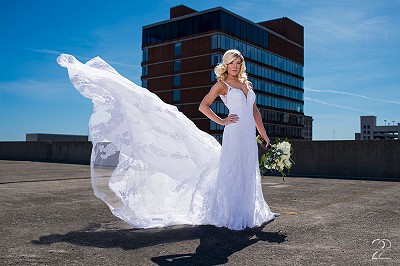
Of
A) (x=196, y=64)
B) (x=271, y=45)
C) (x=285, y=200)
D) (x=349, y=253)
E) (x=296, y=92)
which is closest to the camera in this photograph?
(x=349, y=253)

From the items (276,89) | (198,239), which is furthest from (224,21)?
(198,239)

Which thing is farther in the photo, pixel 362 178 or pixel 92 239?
pixel 362 178

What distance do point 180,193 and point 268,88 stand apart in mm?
72820

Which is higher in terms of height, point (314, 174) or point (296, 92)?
point (296, 92)

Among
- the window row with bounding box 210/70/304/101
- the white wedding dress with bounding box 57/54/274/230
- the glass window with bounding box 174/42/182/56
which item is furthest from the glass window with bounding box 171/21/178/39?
the white wedding dress with bounding box 57/54/274/230

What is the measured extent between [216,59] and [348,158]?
1936 inches

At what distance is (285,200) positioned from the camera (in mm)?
8859

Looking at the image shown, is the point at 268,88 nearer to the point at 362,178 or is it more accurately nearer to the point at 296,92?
the point at 296,92

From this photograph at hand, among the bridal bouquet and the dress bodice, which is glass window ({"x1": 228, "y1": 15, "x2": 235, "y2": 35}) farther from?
the dress bodice

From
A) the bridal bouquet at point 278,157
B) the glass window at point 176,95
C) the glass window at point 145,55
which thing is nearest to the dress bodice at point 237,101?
the bridal bouquet at point 278,157

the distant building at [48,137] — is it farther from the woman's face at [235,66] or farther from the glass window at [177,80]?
the woman's face at [235,66]

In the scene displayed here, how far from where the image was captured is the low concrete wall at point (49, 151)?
92.0 ft

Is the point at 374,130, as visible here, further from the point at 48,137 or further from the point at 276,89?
the point at 48,137

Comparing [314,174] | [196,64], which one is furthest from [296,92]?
[314,174]
